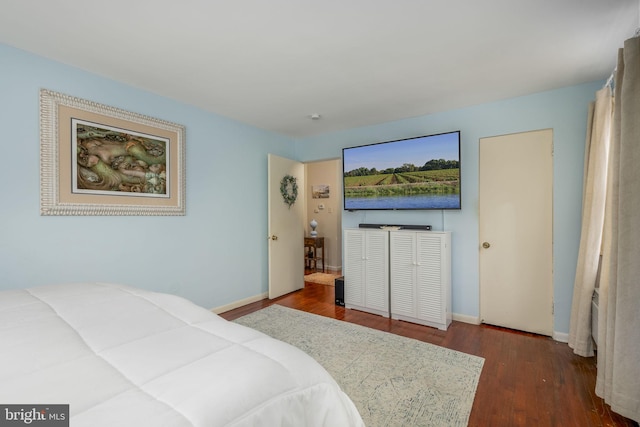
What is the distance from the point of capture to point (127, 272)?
2.71 m

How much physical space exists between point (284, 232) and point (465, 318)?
102 inches

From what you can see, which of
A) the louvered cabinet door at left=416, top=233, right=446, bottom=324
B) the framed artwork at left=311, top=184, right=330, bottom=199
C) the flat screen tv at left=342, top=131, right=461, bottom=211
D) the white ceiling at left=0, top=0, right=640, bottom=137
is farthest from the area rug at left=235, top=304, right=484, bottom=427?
the framed artwork at left=311, top=184, right=330, bottom=199

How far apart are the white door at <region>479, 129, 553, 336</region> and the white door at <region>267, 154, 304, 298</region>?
254cm

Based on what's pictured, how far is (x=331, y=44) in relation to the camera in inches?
81.5

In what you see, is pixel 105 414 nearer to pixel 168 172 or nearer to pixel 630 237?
pixel 630 237

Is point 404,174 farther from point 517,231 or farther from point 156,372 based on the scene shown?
point 156,372

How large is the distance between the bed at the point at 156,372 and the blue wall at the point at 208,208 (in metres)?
1.32

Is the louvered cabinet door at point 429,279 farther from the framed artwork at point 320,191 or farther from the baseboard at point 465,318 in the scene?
the framed artwork at point 320,191

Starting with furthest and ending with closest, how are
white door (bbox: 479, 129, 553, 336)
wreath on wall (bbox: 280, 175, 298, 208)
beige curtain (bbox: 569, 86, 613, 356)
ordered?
wreath on wall (bbox: 280, 175, 298, 208)
white door (bbox: 479, 129, 553, 336)
beige curtain (bbox: 569, 86, 613, 356)

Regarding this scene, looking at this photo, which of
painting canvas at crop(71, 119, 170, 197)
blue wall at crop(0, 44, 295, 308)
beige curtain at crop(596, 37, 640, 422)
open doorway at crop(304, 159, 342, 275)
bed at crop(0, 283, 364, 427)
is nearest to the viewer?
bed at crop(0, 283, 364, 427)

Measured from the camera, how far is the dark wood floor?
172cm

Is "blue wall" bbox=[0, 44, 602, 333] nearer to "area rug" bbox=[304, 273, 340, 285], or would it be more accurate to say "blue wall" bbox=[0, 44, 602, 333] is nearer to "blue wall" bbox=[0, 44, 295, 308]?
"blue wall" bbox=[0, 44, 295, 308]

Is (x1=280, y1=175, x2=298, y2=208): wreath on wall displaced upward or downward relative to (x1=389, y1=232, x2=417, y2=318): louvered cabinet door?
upward

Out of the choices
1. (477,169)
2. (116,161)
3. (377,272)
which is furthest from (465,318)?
(116,161)
